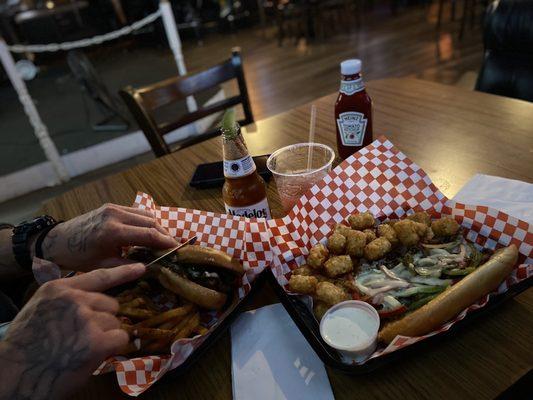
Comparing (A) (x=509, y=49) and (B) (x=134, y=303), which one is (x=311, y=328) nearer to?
(B) (x=134, y=303)

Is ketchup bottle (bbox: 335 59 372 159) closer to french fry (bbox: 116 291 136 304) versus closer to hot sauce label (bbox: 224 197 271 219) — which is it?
hot sauce label (bbox: 224 197 271 219)

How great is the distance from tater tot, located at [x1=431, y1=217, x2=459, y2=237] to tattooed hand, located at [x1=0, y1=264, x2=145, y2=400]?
2.51 feet

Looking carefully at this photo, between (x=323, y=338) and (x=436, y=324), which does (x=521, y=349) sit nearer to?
(x=436, y=324)

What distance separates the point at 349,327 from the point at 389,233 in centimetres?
30

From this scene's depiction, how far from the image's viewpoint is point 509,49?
78.8 inches

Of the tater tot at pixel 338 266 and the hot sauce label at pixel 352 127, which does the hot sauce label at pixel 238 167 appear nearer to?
the tater tot at pixel 338 266

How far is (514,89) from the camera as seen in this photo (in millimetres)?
2018

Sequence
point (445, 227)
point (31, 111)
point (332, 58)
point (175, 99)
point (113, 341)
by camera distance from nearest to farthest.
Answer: point (113, 341) → point (445, 227) → point (175, 99) → point (31, 111) → point (332, 58)

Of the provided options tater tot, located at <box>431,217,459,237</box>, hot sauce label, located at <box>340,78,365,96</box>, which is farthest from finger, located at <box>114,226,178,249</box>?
hot sauce label, located at <box>340,78,365,96</box>

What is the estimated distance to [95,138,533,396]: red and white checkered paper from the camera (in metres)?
0.96

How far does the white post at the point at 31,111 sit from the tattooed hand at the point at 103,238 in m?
3.43

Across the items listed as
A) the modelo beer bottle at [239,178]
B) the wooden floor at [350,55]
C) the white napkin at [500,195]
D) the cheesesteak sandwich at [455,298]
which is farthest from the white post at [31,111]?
the cheesesteak sandwich at [455,298]

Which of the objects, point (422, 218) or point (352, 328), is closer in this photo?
point (352, 328)

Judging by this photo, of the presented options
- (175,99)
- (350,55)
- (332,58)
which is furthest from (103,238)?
(350,55)
